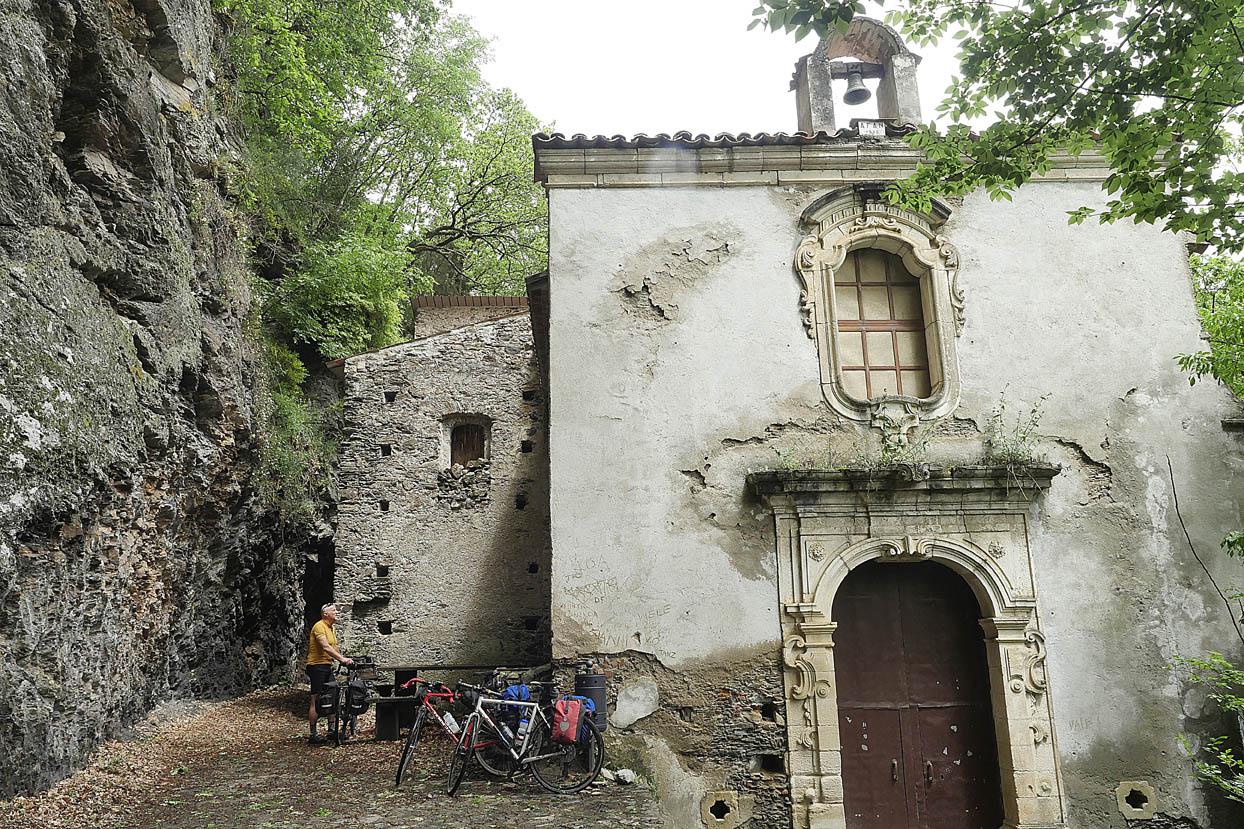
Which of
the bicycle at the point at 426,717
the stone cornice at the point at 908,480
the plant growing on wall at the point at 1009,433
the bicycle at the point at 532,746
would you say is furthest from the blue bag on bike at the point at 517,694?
the plant growing on wall at the point at 1009,433

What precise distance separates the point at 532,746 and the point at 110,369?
4.81 meters

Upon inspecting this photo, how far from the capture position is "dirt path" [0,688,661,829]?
19.2 feet

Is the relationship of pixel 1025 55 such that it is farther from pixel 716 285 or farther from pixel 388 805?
pixel 388 805

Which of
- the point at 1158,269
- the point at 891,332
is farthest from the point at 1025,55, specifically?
the point at 1158,269

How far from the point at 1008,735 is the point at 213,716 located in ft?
30.9

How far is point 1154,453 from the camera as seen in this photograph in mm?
8297

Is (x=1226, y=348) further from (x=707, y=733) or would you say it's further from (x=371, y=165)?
(x=371, y=165)

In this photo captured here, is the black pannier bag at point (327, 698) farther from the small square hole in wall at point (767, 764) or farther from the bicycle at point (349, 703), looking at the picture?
the small square hole in wall at point (767, 764)

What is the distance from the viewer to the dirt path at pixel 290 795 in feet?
19.2

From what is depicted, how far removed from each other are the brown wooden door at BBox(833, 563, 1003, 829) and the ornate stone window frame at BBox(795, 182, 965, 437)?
156cm

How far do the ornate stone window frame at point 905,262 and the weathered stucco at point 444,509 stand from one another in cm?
705

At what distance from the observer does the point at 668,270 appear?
8.62 metres

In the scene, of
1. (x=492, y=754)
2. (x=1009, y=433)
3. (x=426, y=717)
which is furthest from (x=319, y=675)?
(x=1009, y=433)

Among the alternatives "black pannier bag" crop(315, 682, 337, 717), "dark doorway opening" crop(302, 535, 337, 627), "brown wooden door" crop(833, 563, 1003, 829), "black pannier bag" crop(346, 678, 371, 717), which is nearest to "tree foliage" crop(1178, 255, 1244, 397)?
"brown wooden door" crop(833, 563, 1003, 829)
